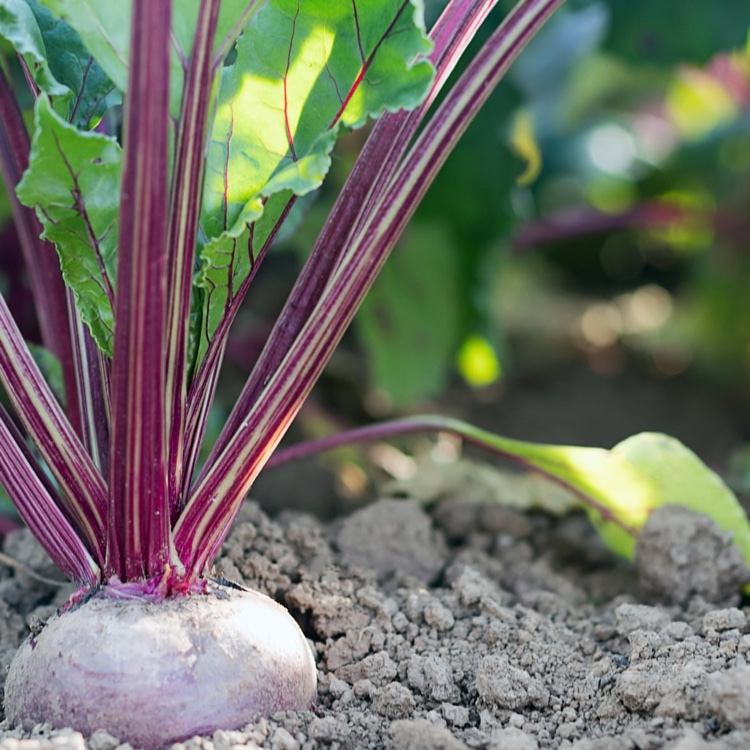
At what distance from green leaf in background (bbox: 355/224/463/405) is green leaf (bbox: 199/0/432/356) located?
1252mm

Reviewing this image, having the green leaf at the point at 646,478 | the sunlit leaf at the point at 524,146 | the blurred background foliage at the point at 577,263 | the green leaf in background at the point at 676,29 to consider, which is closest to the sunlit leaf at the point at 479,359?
the blurred background foliage at the point at 577,263

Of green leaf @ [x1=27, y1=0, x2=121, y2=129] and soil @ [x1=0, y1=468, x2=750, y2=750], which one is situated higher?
green leaf @ [x1=27, y1=0, x2=121, y2=129]

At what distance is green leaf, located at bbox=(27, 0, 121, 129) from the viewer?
134 centimetres

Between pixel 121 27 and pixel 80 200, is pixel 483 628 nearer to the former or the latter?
pixel 80 200

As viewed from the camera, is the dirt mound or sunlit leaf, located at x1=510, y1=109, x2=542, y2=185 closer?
the dirt mound

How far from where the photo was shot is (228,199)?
1.26 metres

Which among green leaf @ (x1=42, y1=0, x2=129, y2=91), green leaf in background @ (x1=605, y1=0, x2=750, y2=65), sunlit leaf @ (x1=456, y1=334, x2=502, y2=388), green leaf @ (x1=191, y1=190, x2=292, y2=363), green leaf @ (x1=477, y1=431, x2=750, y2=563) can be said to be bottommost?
sunlit leaf @ (x1=456, y1=334, x2=502, y2=388)

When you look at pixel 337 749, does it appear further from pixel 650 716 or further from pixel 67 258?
pixel 67 258

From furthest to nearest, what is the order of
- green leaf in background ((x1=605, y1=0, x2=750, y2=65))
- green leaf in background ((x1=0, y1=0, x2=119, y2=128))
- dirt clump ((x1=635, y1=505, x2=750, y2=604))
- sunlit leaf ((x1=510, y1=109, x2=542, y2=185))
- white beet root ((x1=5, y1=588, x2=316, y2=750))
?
green leaf in background ((x1=605, y1=0, x2=750, y2=65)), sunlit leaf ((x1=510, y1=109, x2=542, y2=185)), dirt clump ((x1=635, y1=505, x2=750, y2=604)), green leaf in background ((x1=0, y1=0, x2=119, y2=128)), white beet root ((x1=5, y1=588, x2=316, y2=750))

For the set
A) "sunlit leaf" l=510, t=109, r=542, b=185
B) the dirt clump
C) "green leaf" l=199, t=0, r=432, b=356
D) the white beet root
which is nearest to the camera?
the white beet root

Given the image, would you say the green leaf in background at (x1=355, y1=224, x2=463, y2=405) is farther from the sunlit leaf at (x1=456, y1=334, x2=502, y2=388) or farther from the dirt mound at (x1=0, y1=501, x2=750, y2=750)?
the dirt mound at (x1=0, y1=501, x2=750, y2=750)

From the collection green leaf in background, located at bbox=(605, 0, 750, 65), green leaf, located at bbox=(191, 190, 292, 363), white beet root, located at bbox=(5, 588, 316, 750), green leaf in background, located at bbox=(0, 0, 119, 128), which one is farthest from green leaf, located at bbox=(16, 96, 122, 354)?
green leaf in background, located at bbox=(605, 0, 750, 65)

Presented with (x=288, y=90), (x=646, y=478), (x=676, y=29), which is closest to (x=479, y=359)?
(x=676, y=29)

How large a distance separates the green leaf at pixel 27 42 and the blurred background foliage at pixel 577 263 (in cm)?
55
